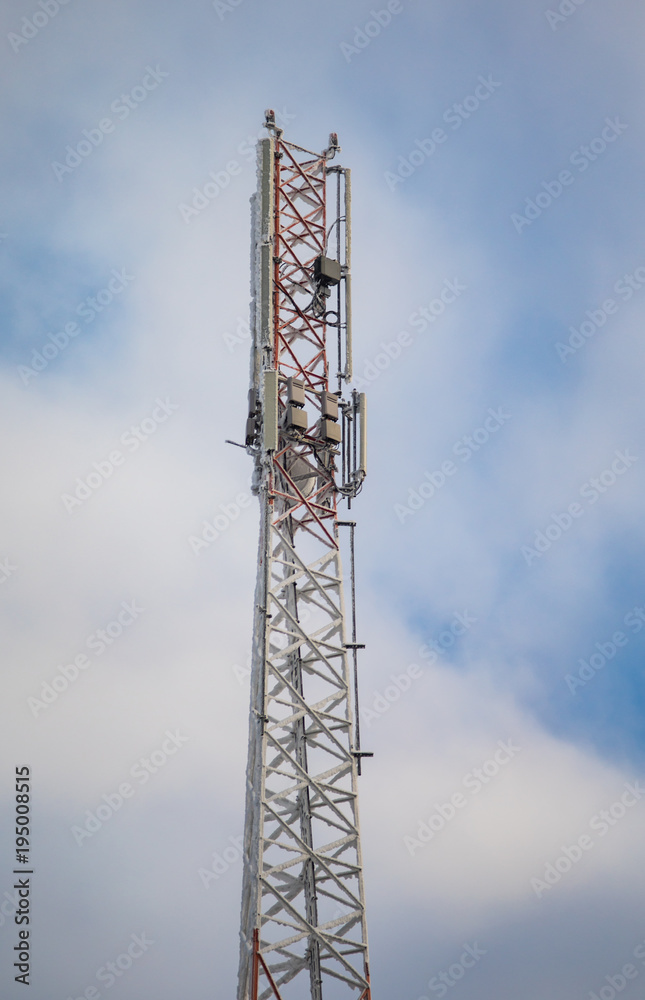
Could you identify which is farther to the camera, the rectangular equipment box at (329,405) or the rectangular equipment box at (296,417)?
the rectangular equipment box at (329,405)

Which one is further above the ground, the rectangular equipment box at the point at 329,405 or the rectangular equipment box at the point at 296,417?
the rectangular equipment box at the point at 329,405

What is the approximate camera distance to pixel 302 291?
40.3m

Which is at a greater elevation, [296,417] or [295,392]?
[295,392]

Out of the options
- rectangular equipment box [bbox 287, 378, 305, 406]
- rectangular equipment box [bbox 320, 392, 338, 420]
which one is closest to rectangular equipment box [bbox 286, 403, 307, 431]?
rectangular equipment box [bbox 287, 378, 305, 406]

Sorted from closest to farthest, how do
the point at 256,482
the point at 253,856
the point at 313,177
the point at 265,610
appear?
1. the point at 253,856
2. the point at 265,610
3. the point at 256,482
4. the point at 313,177

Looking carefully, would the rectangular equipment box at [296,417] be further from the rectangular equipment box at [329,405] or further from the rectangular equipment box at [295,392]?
the rectangular equipment box at [329,405]

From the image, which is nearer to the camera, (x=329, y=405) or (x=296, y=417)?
(x=296, y=417)

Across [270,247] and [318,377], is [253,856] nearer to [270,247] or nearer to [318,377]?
[318,377]

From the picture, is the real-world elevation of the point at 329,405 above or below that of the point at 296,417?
above

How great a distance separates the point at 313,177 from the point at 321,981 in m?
26.7

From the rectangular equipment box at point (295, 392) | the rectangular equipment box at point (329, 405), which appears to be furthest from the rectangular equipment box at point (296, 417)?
the rectangular equipment box at point (329, 405)

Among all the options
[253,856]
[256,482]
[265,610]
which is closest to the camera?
[253,856]

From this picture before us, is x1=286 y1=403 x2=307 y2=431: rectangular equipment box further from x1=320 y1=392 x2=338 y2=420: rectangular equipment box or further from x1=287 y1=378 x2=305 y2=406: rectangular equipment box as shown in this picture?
x1=320 y1=392 x2=338 y2=420: rectangular equipment box

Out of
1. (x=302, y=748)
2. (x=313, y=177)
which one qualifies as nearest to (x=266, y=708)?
(x=302, y=748)
